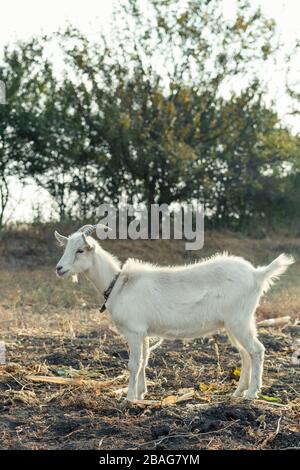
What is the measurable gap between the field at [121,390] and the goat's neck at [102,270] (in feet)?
3.11

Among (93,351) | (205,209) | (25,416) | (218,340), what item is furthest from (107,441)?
(205,209)

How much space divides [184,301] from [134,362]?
0.73m

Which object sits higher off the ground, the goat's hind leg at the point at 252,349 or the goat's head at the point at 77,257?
the goat's head at the point at 77,257

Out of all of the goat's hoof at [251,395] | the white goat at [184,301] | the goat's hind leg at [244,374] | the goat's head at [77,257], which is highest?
the goat's head at [77,257]

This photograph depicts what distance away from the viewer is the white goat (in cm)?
714

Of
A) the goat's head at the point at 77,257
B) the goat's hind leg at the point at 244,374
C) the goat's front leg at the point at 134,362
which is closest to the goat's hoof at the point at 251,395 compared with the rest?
the goat's hind leg at the point at 244,374

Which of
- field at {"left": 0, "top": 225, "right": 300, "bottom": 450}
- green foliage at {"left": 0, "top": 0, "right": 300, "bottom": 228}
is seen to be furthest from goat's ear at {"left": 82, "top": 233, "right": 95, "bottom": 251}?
green foliage at {"left": 0, "top": 0, "right": 300, "bottom": 228}

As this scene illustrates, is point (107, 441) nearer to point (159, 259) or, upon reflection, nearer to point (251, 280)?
point (251, 280)

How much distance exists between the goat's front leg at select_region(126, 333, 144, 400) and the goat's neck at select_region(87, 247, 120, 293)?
25.5 inches

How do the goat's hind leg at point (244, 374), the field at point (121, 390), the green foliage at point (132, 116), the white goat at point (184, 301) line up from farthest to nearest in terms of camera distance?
the green foliage at point (132, 116) → the goat's hind leg at point (244, 374) → the white goat at point (184, 301) → the field at point (121, 390)

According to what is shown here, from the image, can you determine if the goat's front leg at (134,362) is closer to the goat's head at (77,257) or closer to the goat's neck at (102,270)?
the goat's neck at (102,270)

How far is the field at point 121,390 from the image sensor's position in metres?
5.62

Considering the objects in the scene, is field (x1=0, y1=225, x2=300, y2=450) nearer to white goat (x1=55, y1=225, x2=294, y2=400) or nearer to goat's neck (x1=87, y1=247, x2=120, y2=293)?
white goat (x1=55, y1=225, x2=294, y2=400)

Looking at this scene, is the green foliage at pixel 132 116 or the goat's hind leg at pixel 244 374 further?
the green foliage at pixel 132 116
